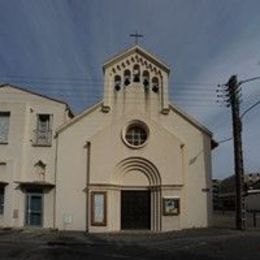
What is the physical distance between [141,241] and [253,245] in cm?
659

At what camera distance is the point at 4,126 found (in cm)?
4062

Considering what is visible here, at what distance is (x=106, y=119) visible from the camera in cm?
4109

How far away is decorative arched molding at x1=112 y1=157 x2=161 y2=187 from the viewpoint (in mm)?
39906

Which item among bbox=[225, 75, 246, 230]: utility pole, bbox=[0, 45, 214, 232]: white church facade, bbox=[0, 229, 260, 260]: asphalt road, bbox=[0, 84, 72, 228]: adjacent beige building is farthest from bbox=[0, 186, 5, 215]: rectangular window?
bbox=[225, 75, 246, 230]: utility pole

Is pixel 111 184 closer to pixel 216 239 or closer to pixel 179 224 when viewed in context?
pixel 179 224

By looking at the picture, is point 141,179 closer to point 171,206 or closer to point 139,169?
point 139,169

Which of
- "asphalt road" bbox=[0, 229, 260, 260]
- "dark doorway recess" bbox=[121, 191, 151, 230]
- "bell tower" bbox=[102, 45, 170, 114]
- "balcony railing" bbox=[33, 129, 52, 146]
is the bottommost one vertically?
"asphalt road" bbox=[0, 229, 260, 260]

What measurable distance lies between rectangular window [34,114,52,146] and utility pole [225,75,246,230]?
1257 cm

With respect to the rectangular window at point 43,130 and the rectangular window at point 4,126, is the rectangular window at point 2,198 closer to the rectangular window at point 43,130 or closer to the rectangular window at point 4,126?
the rectangular window at point 4,126

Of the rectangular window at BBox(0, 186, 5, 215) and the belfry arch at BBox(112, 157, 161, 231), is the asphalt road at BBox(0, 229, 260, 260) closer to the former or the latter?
the rectangular window at BBox(0, 186, 5, 215)

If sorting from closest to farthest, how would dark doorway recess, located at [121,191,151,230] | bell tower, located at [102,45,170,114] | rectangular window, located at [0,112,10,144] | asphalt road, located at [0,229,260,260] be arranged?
1. asphalt road, located at [0,229,260,260]
2. dark doorway recess, located at [121,191,151,230]
3. rectangular window, located at [0,112,10,144]
4. bell tower, located at [102,45,170,114]

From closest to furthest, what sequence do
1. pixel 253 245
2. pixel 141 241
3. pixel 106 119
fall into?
1. pixel 253 245
2. pixel 141 241
3. pixel 106 119

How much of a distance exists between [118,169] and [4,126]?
8.38 metres

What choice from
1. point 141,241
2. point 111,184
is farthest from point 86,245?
point 111,184
